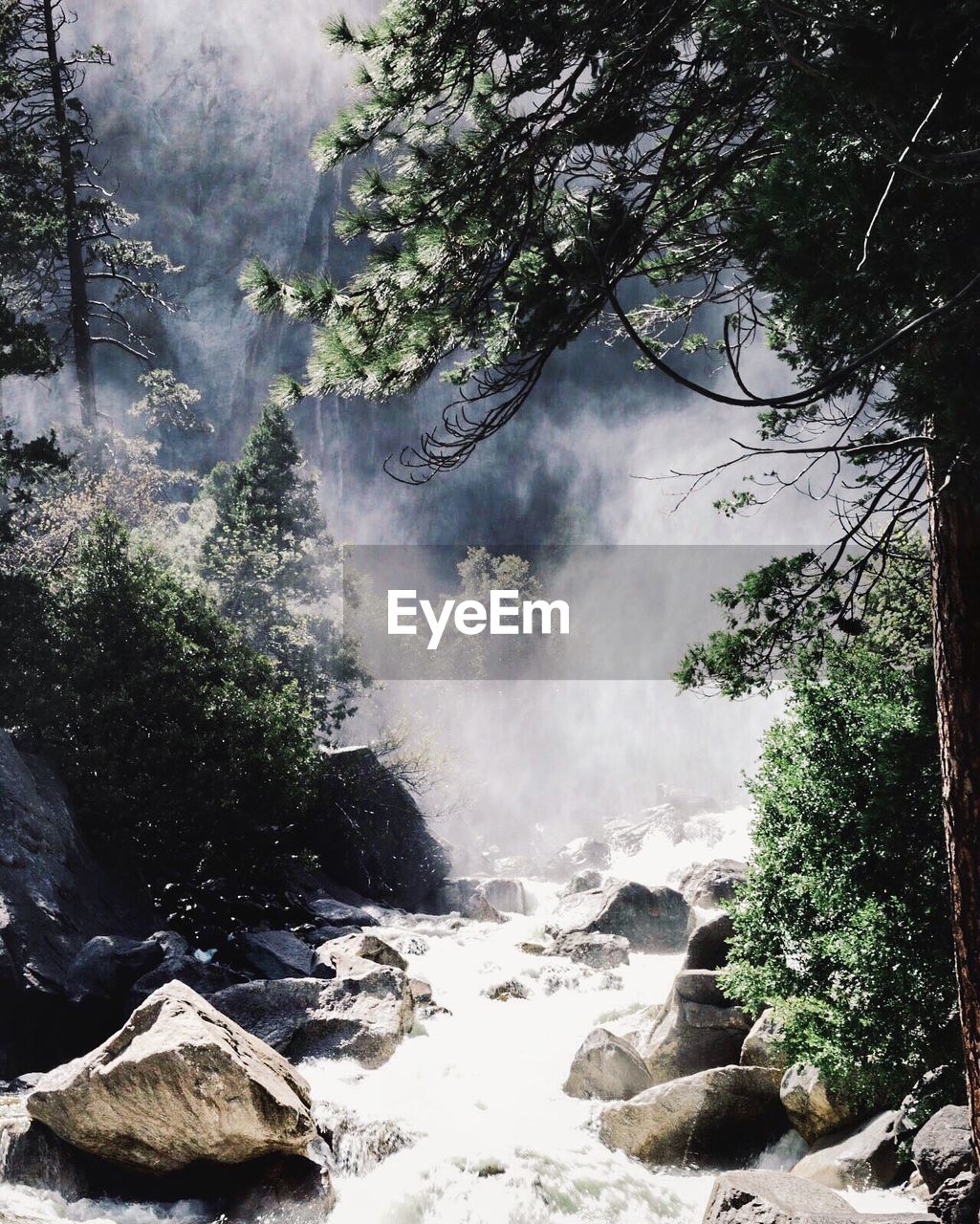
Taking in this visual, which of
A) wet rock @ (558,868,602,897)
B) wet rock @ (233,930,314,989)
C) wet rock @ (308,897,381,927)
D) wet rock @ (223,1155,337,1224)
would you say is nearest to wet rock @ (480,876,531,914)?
wet rock @ (558,868,602,897)

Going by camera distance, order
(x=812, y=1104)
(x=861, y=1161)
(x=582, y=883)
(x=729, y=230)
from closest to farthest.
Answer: (x=861, y=1161), (x=729, y=230), (x=812, y=1104), (x=582, y=883)

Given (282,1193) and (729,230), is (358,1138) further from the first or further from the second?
(729,230)

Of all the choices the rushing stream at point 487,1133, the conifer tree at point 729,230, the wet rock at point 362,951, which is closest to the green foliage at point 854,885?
the conifer tree at point 729,230

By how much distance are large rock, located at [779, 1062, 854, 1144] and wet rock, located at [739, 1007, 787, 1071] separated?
0.37 meters

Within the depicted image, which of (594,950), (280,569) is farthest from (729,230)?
(280,569)

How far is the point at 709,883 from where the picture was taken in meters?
18.8

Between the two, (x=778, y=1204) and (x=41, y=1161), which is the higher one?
(x=778, y=1204)

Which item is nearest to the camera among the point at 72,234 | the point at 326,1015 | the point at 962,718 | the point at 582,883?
the point at 962,718

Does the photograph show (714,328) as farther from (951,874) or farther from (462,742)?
(951,874)

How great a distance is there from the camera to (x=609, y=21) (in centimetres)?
580

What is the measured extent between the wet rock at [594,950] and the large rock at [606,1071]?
5.07m

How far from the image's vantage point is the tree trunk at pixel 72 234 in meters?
23.6

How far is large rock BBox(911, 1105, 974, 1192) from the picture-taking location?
5070 mm

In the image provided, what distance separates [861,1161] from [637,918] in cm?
996
